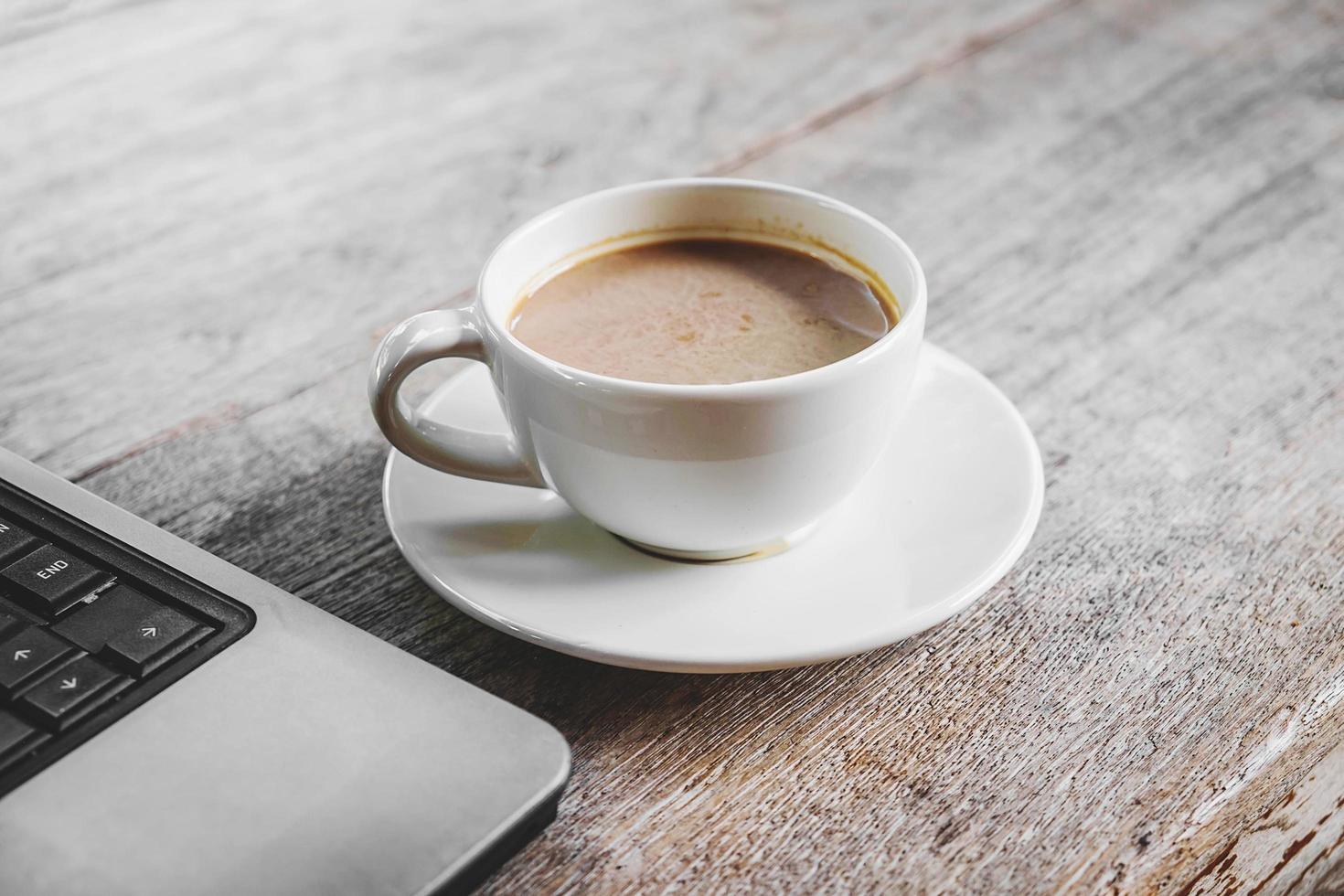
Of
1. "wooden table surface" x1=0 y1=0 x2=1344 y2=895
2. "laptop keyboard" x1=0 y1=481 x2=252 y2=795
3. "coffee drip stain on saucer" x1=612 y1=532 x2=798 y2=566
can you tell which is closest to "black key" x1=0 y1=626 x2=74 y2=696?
"laptop keyboard" x1=0 y1=481 x2=252 y2=795

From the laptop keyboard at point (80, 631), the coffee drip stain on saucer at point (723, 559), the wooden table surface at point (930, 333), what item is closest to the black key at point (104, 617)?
the laptop keyboard at point (80, 631)

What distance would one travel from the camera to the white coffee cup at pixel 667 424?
1.80 feet

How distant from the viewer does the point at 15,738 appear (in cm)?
45

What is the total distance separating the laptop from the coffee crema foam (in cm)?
22

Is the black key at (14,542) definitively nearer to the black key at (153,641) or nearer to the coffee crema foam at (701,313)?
the black key at (153,641)

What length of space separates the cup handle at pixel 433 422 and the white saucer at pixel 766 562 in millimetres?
29

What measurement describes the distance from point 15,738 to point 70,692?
25 millimetres

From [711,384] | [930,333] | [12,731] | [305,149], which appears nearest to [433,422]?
[711,384]

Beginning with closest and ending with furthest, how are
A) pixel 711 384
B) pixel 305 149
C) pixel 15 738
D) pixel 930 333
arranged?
pixel 15 738
pixel 711 384
pixel 930 333
pixel 305 149

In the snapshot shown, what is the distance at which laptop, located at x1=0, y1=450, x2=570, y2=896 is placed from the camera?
0.42m

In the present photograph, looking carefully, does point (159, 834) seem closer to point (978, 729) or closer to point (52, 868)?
point (52, 868)

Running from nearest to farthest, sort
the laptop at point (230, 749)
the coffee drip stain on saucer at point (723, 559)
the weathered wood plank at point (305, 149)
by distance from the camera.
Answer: the laptop at point (230, 749)
the coffee drip stain on saucer at point (723, 559)
the weathered wood plank at point (305, 149)

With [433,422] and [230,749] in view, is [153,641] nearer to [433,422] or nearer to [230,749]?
[230,749]

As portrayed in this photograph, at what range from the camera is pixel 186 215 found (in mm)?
1036
